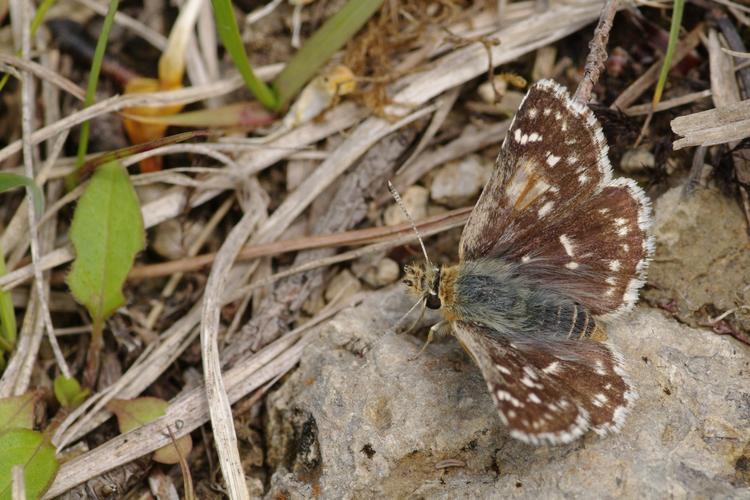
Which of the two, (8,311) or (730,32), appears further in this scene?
(730,32)

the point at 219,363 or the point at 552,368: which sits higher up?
the point at 552,368

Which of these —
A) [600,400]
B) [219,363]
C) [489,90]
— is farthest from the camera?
[489,90]

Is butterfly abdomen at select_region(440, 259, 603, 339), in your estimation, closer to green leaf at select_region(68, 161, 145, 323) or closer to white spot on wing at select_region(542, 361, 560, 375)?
white spot on wing at select_region(542, 361, 560, 375)

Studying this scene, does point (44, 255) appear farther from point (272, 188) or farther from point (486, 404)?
point (486, 404)

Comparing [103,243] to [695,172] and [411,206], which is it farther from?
[695,172]

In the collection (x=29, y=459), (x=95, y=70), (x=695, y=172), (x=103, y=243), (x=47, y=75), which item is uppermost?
(x=95, y=70)

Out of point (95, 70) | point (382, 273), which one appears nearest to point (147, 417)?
point (382, 273)

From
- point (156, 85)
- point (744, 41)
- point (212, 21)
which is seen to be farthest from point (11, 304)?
point (744, 41)
